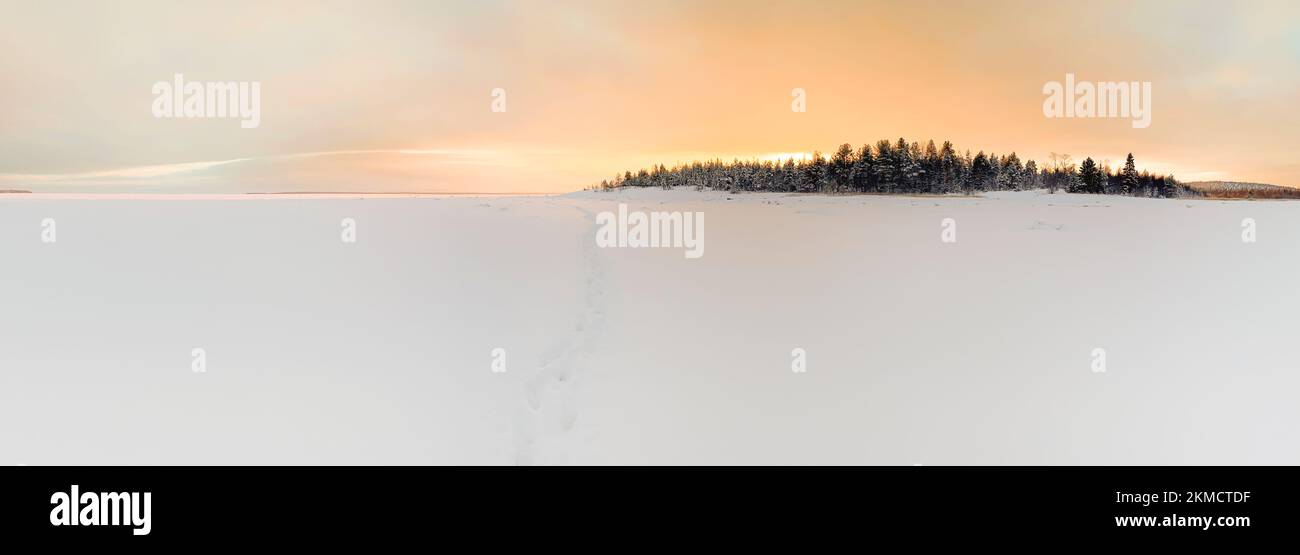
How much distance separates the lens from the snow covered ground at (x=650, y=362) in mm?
4152

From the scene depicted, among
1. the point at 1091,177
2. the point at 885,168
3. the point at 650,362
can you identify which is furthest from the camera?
the point at 885,168

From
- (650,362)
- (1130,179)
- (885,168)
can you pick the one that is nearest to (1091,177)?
(1130,179)

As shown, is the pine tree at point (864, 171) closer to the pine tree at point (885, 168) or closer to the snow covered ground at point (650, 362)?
the pine tree at point (885, 168)

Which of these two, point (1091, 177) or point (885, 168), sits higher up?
point (885, 168)

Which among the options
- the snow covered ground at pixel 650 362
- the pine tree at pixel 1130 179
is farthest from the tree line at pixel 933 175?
the snow covered ground at pixel 650 362

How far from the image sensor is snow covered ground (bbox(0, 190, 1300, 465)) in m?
4.15

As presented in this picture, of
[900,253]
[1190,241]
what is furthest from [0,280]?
[1190,241]

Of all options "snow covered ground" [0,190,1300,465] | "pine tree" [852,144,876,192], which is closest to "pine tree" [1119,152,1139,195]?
"pine tree" [852,144,876,192]

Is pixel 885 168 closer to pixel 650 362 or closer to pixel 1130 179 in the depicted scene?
pixel 1130 179

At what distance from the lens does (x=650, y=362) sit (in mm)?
5672

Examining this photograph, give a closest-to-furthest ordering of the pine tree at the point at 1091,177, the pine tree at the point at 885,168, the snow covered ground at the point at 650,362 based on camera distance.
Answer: the snow covered ground at the point at 650,362
the pine tree at the point at 1091,177
the pine tree at the point at 885,168

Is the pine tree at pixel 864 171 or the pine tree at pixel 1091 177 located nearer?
the pine tree at pixel 1091 177

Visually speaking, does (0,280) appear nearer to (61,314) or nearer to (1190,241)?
(61,314)
